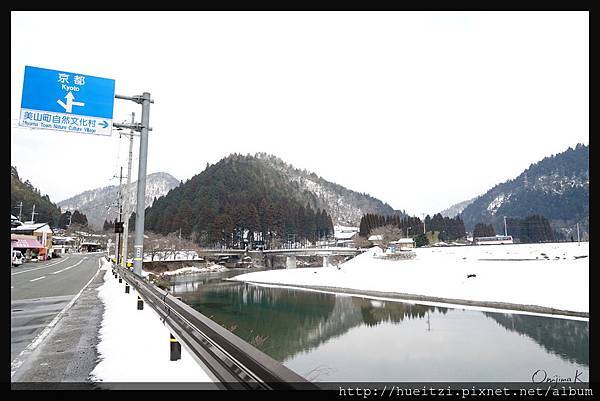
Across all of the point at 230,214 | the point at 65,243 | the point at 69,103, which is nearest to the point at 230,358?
the point at 69,103

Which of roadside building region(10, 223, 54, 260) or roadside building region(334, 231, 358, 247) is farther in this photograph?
roadside building region(334, 231, 358, 247)

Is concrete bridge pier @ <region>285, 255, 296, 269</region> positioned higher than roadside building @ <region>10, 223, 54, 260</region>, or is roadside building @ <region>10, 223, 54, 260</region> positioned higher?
roadside building @ <region>10, 223, 54, 260</region>

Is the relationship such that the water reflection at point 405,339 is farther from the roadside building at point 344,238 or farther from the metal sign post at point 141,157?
the roadside building at point 344,238

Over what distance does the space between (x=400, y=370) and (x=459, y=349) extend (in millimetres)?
4545

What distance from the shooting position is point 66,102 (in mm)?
8547

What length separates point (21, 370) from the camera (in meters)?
4.70

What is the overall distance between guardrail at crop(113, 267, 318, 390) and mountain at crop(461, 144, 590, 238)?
154 metres

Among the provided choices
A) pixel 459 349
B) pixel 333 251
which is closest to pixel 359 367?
pixel 459 349

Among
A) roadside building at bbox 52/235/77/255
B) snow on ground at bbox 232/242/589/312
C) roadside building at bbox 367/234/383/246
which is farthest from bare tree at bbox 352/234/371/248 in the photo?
roadside building at bbox 52/235/77/255

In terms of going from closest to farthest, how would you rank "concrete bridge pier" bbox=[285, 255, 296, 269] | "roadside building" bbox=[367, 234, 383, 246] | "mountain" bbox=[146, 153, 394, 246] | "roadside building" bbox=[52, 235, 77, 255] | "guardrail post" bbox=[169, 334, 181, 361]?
"guardrail post" bbox=[169, 334, 181, 361] → "roadside building" bbox=[367, 234, 383, 246] → "concrete bridge pier" bbox=[285, 255, 296, 269] → "mountain" bbox=[146, 153, 394, 246] → "roadside building" bbox=[52, 235, 77, 255]

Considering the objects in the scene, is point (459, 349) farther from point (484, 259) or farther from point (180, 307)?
point (484, 259)

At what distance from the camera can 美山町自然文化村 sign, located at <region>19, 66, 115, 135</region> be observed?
26.7ft

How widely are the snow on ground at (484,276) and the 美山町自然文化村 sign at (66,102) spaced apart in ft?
93.1

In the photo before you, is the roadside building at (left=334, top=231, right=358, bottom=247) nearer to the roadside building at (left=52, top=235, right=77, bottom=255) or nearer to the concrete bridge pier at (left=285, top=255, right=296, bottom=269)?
the concrete bridge pier at (left=285, top=255, right=296, bottom=269)
